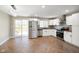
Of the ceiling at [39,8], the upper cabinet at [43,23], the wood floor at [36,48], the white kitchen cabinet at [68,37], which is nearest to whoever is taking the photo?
the ceiling at [39,8]

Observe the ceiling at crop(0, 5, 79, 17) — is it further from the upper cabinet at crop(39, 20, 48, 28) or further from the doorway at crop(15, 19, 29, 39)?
the upper cabinet at crop(39, 20, 48, 28)

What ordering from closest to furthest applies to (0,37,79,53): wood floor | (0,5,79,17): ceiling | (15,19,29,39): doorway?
(0,5,79,17): ceiling < (0,37,79,53): wood floor < (15,19,29,39): doorway

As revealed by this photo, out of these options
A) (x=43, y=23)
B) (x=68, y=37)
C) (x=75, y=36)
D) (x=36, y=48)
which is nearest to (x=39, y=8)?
(x=36, y=48)

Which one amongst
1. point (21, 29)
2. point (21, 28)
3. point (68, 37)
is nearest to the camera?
point (68, 37)

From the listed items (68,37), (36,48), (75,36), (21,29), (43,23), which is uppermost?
(43,23)

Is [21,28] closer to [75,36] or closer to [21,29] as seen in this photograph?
[21,29]

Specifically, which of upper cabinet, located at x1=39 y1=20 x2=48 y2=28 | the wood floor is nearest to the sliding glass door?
the wood floor

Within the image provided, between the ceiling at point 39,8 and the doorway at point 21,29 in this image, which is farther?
the doorway at point 21,29

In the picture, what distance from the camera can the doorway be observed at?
5.77 m

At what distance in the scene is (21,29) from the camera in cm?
583

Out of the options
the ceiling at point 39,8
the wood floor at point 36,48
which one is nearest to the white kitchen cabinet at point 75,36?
the wood floor at point 36,48

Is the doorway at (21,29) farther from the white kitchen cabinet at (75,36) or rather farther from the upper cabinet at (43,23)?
the white kitchen cabinet at (75,36)

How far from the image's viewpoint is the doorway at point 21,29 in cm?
577

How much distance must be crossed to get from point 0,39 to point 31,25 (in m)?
3.29
